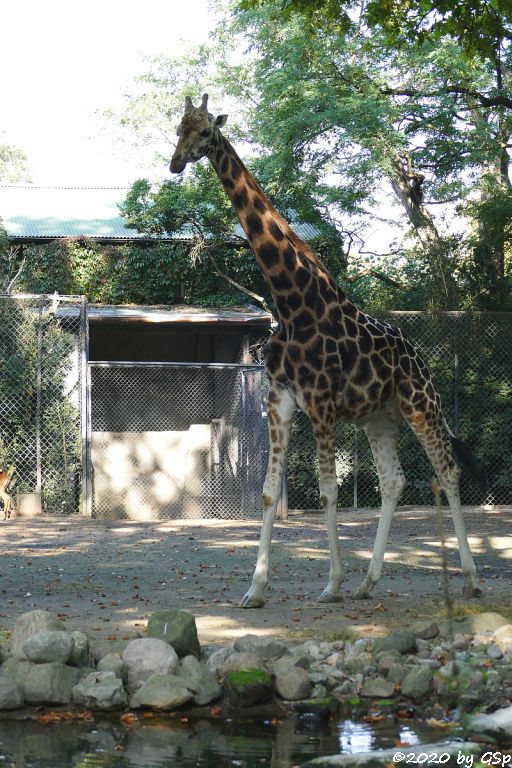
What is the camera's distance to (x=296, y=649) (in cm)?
607

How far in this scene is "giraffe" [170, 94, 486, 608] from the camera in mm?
7719

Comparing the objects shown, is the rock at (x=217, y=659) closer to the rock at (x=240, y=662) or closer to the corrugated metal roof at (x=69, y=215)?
the rock at (x=240, y=662)

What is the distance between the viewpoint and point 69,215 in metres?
27.0

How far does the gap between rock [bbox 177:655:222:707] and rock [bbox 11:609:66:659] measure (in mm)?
874

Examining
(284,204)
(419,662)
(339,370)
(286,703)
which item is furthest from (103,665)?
(284,204)

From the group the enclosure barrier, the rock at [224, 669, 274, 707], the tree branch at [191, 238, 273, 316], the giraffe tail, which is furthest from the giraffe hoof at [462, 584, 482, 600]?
the tree branch at [191, 238, 273, 316]

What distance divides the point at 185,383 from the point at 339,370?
11878 millimetres

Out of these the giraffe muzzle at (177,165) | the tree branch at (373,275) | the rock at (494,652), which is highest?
the tree branch at (373,275)

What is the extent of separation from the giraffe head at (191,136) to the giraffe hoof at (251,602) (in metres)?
3.34

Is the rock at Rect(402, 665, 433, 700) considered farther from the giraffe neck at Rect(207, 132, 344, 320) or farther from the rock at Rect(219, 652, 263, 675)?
the giraffe neck at Rect(207, 132, 344, 320)

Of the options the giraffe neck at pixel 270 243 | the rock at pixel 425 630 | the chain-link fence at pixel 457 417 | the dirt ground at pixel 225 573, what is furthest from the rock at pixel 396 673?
the chain-link fence at pixel 457 417

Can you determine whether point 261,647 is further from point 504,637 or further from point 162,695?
point 504,637

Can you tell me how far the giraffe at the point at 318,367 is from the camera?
25.3 ft

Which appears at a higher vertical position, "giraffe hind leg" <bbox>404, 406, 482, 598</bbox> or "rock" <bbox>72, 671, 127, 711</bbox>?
"giraffe hind leg" <bbox>404, 406, 482, 598</bbox>
